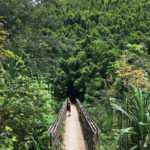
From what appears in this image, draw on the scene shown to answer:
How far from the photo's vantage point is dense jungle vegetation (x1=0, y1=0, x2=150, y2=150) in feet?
7.00

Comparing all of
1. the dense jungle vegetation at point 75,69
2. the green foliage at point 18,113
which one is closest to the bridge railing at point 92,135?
the dense jungle vegetation at point 75,69

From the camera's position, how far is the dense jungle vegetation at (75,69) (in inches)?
84.0

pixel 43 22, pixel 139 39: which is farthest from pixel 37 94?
pixel 139 39

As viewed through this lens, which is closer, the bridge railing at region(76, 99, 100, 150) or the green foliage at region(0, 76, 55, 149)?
the green foliage at region(0, 76, 55, 149)

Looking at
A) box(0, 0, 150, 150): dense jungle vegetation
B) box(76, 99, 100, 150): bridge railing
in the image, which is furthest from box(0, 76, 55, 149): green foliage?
box(76, 99, 100, 150): bridge railing

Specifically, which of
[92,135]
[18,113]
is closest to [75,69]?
[92,135]

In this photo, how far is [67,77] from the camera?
70.0 feet

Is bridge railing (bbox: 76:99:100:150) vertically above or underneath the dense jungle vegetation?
underneath

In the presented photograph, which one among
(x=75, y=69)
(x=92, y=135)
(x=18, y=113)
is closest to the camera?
(x=18, y=113)

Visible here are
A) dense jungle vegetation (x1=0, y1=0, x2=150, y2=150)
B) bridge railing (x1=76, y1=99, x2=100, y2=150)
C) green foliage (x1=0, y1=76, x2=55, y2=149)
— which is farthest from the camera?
bridge railing (x1=76, y1=99, x2=100, y2=150)

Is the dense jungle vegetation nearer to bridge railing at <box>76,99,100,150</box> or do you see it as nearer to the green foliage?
the green foliage

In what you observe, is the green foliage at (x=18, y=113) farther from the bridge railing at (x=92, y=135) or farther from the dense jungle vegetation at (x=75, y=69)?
the bridge railing at (x=92, y=135)

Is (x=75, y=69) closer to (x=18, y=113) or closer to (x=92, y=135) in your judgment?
(x=92, y=135)

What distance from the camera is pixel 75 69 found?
21.0 m
